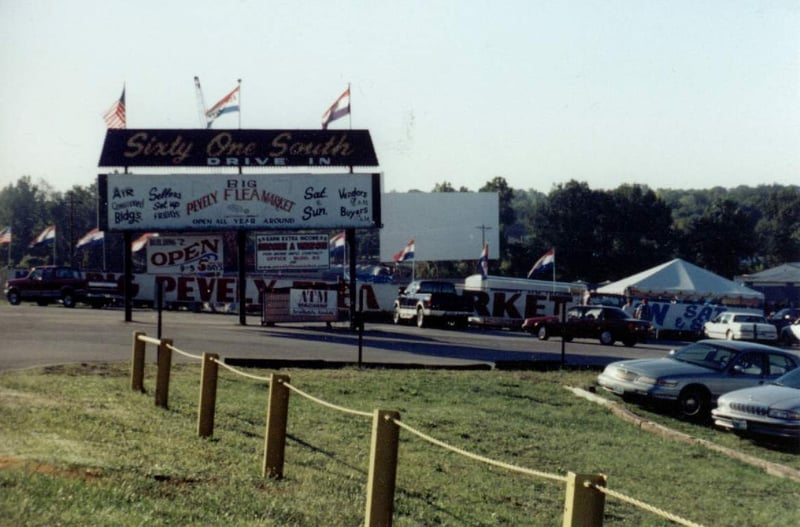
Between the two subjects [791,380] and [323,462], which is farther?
[791,380]

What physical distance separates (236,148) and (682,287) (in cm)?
2330

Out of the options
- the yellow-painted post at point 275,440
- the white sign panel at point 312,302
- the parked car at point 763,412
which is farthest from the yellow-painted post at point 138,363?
the white sign panel at point 312,302

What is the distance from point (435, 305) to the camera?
133ft

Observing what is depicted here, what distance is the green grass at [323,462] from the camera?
780 centimetres

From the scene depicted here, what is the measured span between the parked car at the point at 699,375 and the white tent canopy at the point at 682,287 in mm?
28677

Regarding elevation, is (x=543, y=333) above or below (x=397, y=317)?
below

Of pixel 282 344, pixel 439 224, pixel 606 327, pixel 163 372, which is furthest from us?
pixel 439 224

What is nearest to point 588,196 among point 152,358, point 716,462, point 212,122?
point 212,122

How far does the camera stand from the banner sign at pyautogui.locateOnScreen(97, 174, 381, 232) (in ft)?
117

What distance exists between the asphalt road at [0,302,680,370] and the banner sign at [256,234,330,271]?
100.0 inches

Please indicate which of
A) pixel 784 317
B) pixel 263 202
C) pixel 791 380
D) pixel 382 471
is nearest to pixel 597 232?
pixel 784 317

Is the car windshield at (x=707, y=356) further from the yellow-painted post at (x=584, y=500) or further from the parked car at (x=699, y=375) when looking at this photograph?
the yellow-painted post at (x=584, y=500)

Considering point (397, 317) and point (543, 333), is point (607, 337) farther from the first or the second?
point (397, 317)

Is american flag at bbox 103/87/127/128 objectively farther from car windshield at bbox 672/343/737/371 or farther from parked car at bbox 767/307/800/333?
parked car at bbox 767/307/800/333
